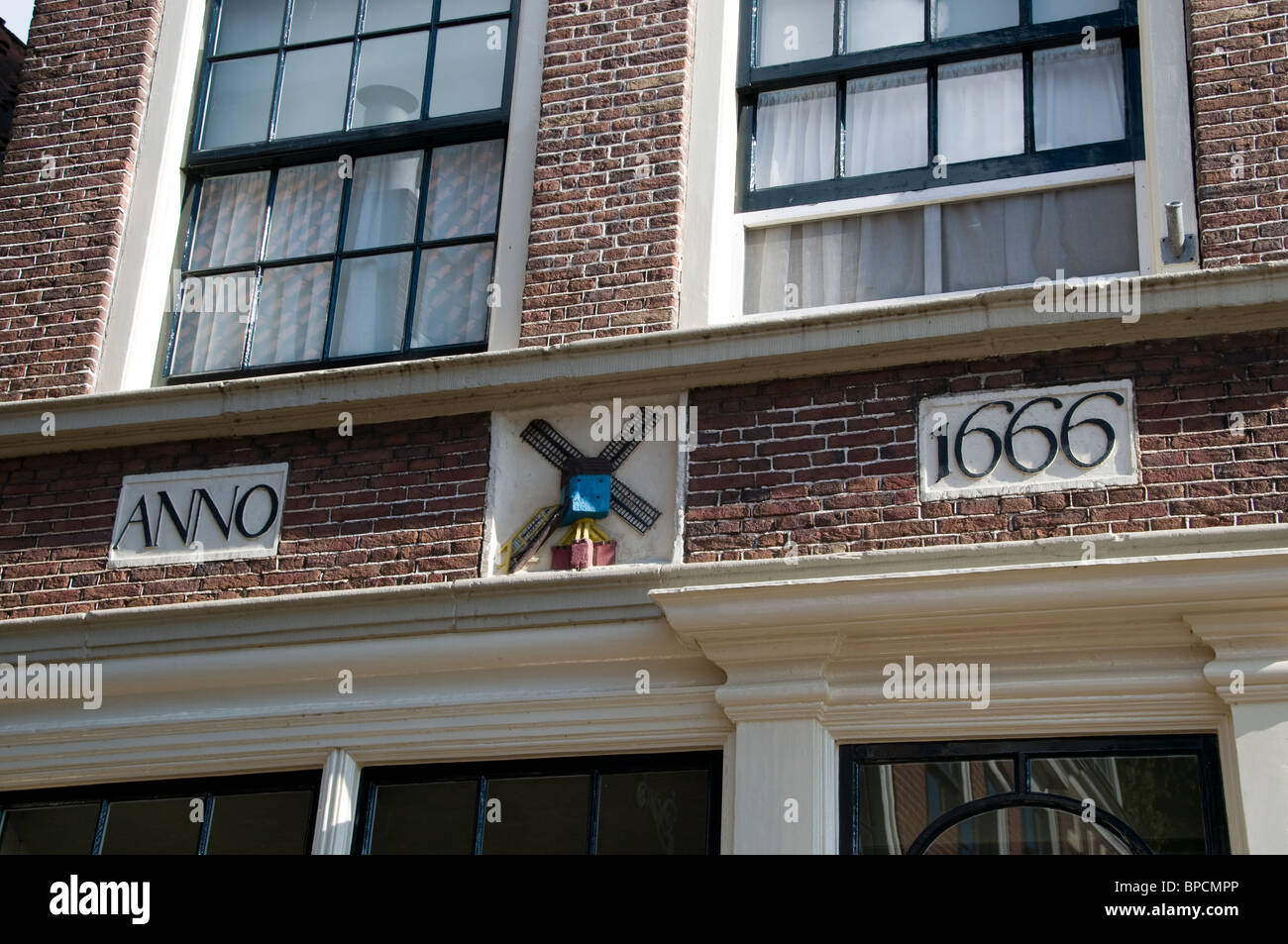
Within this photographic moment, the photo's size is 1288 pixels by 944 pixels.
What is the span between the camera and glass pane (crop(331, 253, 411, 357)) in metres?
8.07

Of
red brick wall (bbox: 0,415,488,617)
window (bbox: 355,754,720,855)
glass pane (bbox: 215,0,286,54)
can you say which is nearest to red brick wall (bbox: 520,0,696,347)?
red brick wall (bbox: 0,415,488,617)

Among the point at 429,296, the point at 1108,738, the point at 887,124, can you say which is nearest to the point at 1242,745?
the point at 1108,738

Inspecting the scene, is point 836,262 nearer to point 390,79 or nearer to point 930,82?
point 930,82

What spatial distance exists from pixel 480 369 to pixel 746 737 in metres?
2.07

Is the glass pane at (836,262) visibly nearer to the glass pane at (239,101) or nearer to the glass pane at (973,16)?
the glass pane at (973,16)

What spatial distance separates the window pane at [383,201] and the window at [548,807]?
2.81m

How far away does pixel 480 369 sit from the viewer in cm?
728

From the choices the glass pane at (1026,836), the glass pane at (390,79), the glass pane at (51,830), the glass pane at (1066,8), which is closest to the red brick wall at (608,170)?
the glass pane at (390,79)

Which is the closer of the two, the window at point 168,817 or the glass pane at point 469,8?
the window at point 168,817

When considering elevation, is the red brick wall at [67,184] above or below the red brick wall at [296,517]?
above

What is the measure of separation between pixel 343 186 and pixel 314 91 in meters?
0.66

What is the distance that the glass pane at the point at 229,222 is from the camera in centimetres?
855

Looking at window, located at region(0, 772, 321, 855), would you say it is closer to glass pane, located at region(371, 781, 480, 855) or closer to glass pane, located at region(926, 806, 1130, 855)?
glass pane, located at region(371, 781, 480, 855)
